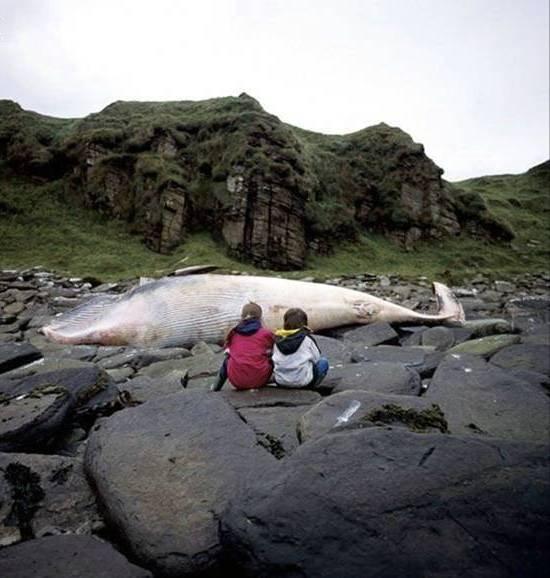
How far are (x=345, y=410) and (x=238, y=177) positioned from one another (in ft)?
69.6

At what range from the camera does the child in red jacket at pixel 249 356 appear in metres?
3.94

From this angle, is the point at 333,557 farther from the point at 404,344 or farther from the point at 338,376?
the point at 404,344

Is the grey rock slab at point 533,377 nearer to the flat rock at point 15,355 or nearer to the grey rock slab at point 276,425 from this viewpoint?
the grey rock slab at point 276,425

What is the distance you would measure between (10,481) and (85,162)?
26.1 meters

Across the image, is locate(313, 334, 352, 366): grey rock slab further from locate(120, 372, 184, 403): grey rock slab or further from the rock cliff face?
the rock cliff face

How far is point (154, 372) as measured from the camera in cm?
496

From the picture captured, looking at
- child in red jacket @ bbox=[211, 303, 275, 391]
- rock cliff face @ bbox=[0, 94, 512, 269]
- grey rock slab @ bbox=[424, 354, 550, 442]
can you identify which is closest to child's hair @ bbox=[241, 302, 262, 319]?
child in red jacket @ bbox=[211, 303, 275, 391]

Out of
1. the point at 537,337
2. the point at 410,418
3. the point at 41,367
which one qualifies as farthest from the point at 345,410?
the point at 537,337

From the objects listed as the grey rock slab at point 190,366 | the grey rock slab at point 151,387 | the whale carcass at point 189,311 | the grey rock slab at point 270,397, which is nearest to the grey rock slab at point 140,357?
the grey rock slab at point 190,366

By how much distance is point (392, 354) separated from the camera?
209 inches

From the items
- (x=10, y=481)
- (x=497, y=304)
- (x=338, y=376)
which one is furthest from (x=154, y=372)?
(x=497, y=304)

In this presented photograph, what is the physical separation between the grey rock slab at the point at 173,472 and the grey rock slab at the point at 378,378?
139 centimetres

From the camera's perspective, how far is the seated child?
12.8ft

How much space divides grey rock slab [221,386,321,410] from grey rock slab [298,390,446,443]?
18.5 inches
